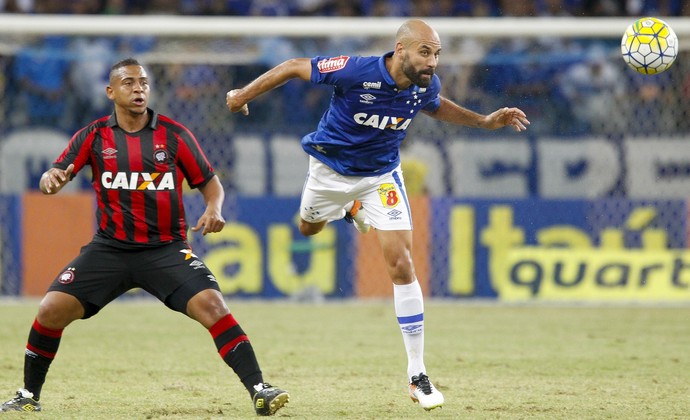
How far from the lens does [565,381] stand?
7477 millimetres

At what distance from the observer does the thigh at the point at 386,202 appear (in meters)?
6.74

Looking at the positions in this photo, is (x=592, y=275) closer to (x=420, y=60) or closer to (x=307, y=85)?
(x=307, y=85)

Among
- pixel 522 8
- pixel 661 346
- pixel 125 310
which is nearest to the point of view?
pixel 661 346

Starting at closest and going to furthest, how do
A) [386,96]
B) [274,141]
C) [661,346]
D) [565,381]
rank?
1. [386,96]
2. [565,381]
3. [661,346]
4. [274,141]

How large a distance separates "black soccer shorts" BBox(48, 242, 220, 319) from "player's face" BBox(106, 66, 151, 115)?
767 millimetres

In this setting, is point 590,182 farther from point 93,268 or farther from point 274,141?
point 93,268

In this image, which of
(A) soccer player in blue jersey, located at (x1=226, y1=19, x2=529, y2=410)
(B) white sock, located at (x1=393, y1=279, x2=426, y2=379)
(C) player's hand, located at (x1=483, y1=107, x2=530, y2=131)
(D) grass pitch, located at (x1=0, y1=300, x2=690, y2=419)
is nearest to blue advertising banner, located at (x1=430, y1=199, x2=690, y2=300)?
(D) grass pitch, located at (x1=0, y1=300, x2=690, y2=419)

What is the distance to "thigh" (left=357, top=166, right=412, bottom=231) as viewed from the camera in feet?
22.1

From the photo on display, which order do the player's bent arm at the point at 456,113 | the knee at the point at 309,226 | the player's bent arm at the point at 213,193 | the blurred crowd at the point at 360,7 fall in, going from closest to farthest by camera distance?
1. the player's bent arm at the point at 213,193
2. the player's bent arm at the point at 456,113
3. the knee at the point at 309,226
4. the blurred crowd at the point at 360,7

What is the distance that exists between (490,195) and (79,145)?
25.1 ft

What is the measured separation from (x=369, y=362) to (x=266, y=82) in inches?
108

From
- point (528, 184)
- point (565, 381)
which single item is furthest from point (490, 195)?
point (565, 381)

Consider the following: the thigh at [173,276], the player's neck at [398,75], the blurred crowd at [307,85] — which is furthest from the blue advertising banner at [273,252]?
the thigh at [173,276]

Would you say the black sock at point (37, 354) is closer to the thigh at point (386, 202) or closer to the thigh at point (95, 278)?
the thigh at point (95, 278)
